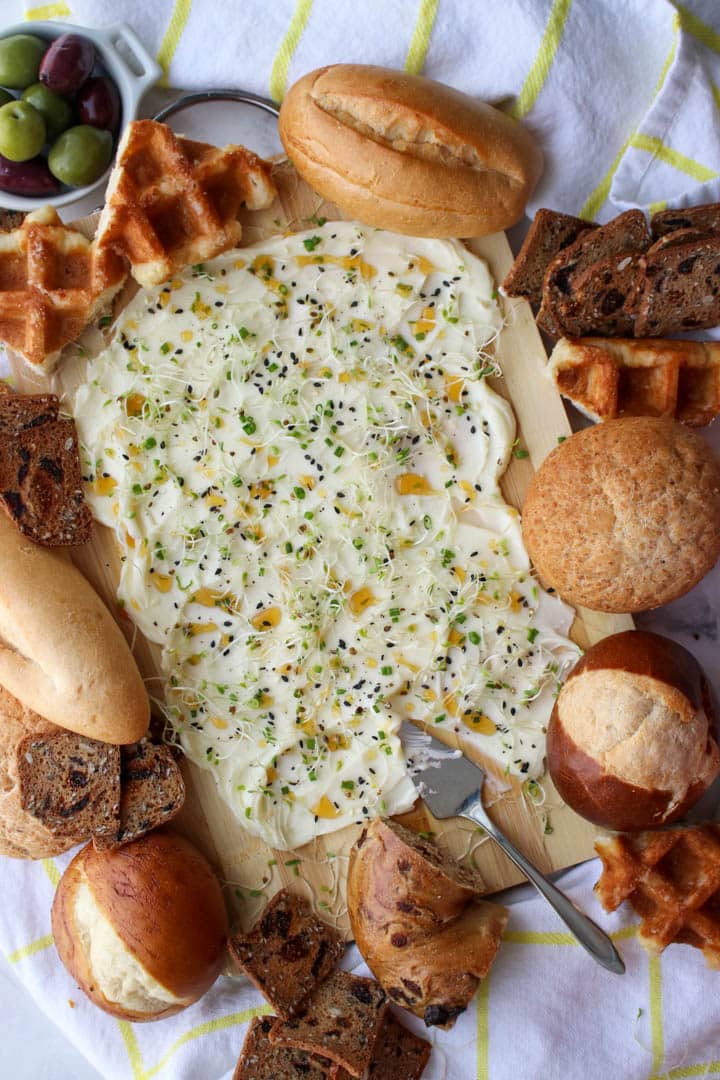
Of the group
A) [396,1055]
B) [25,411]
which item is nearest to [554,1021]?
[396,1055]

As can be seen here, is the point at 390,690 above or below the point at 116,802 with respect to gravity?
above

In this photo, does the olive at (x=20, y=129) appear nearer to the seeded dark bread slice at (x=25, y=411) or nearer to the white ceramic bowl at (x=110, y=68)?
the white ceramic bowl at (x=110, y=68)

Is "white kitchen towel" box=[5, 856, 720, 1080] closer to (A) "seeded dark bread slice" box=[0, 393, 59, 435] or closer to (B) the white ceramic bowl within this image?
(A) "seeded dark bread slice" box=[0, 393, 59, 435]

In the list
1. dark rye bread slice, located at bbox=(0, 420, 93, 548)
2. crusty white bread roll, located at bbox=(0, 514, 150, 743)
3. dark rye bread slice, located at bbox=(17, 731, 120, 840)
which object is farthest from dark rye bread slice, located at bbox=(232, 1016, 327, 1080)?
dark rye bread slice, located at bbox=(0, 420, 93, 548)

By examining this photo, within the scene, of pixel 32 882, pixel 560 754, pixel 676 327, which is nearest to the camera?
pixel 560 754

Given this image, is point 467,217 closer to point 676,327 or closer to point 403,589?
point 676,327

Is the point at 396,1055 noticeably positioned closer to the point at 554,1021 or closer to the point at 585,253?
the point at 554,1021

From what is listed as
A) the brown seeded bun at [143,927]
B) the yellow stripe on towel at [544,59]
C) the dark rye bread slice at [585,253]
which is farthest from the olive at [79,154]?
the brown seeded bun at [143,927]

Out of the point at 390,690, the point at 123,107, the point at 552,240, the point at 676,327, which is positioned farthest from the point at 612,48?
the point at 390,690
